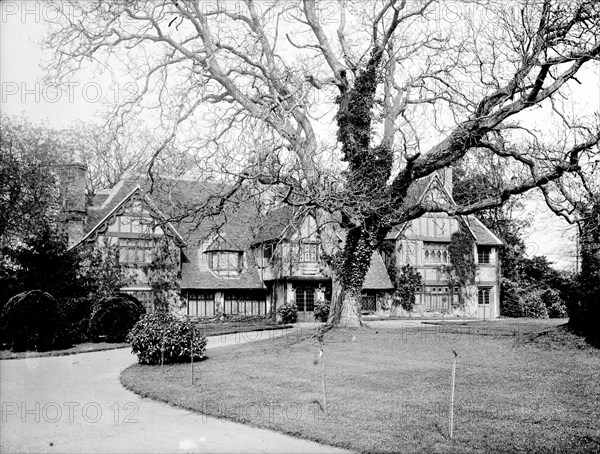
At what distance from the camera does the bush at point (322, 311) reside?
3644 centimetres

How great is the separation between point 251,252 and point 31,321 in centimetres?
1970

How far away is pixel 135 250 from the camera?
109 feet

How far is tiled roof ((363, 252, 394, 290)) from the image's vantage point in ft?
132

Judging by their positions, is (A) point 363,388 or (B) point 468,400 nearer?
(B) point 468,400

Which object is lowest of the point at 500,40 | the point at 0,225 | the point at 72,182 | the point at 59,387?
the point at 59,387

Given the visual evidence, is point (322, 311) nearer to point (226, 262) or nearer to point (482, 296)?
point (226, 262)

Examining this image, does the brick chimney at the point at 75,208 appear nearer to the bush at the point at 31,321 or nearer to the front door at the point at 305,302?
the bush at the point at 31,321

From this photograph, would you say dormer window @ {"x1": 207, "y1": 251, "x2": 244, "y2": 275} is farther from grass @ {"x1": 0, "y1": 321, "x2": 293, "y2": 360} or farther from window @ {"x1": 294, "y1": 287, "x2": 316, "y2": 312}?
grass @ {"x1": 0, "y1": 321, "x2": 293, "y2": 360}

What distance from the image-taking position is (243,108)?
24.8 metres

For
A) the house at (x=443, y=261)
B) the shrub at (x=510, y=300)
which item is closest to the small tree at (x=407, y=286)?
the house at (x=443, y=261)

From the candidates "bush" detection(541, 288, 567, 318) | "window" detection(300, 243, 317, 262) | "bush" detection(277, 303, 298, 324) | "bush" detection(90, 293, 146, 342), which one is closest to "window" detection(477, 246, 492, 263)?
"bush" detection(541, 288, 567, 318)

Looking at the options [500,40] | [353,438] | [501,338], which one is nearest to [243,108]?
[500,40]

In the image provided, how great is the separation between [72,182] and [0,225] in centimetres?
484

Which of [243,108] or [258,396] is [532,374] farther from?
[243,108]
